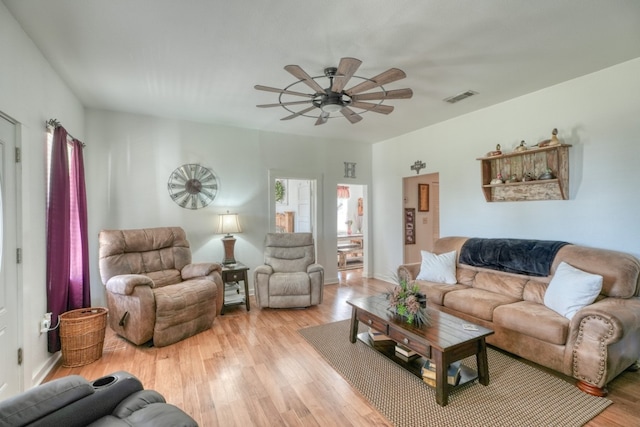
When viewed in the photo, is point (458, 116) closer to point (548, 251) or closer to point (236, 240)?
point (548, 251)

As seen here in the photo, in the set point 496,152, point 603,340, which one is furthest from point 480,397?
point 496,152

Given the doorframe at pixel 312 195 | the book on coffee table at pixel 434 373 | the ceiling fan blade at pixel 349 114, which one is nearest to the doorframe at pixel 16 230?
the ceiling fan blade at pixel 349 114

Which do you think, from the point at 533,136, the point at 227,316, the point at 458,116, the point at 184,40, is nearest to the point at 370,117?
the point at 458,116

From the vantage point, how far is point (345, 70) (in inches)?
80.4

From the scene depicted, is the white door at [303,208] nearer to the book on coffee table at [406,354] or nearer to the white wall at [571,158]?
the white wall at [571,158]

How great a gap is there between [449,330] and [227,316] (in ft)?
9.03

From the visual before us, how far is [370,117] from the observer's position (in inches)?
167

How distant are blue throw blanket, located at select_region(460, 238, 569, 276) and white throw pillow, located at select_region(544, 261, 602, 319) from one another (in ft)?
0.94

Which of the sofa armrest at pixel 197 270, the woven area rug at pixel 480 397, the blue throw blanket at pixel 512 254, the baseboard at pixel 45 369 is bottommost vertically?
the woven area rug at pixel 480 397

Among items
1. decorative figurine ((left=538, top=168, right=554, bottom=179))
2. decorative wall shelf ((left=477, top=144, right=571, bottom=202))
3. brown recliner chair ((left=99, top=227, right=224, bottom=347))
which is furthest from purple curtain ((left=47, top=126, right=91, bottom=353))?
decorative figurine ((left=538, top=168, right=554, bottom=179))

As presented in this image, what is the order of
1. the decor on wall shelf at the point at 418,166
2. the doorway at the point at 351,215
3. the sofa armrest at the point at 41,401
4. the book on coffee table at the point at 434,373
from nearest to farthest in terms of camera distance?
the sofa armrest at the point at 41,401 < the book on coffee table at the point at 434,373 < the decor on wall shelf at the point at 418,166 < the doorway at the point at 351,215

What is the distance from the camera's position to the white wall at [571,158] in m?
2.75

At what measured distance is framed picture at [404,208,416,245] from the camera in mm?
5481

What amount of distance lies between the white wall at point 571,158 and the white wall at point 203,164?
6.62 feet
